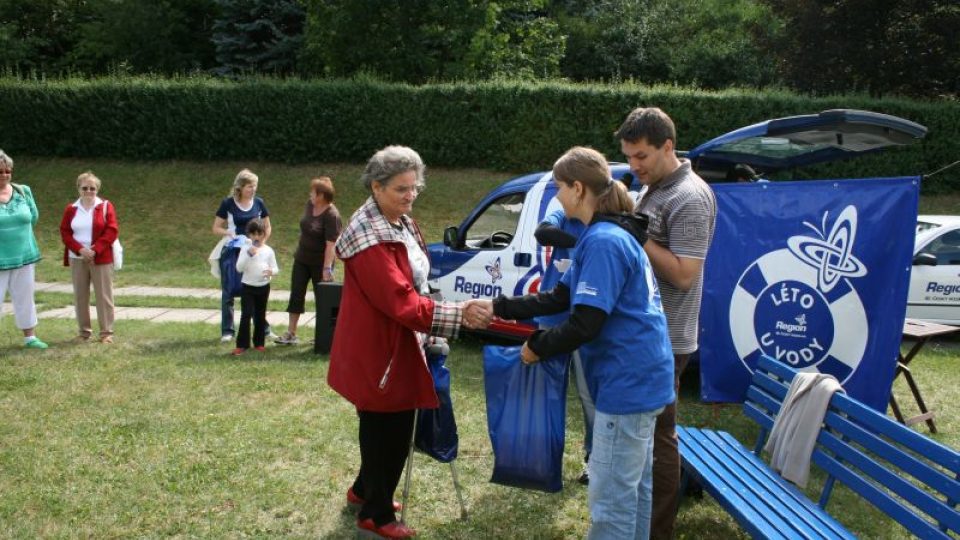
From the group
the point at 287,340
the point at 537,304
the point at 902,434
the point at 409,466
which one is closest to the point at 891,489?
the point at 902,434

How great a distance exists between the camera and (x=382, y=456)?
3.93m

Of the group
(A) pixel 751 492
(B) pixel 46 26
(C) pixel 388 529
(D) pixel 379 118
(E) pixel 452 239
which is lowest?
(C) pixel 388 529

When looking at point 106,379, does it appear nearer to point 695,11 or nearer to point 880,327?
point 880,327

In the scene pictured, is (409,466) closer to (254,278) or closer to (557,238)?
(557,238)

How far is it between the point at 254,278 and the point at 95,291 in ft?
6.10

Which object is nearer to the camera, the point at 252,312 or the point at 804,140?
the point at 804,140

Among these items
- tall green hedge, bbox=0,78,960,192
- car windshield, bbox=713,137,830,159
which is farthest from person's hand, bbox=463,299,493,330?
tall green hedge, bbox=0,78,960,192

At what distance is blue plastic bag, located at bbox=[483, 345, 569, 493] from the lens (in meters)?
3.65

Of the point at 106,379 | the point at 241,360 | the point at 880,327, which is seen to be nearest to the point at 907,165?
the point at 880,327

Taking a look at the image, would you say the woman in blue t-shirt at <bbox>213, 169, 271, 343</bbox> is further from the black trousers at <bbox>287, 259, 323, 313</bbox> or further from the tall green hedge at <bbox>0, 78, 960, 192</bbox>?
the tall green hedge at <bbox>0, 78, 960, 192</bbox>

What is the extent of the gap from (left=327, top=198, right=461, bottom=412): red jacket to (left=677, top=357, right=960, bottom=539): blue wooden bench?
4.91ft

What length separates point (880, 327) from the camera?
5105 mm

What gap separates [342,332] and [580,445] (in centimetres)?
226

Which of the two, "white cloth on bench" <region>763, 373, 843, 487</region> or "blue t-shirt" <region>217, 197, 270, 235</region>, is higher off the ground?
"blue t-shirt" <region>217, 197, 270, 235</region>
